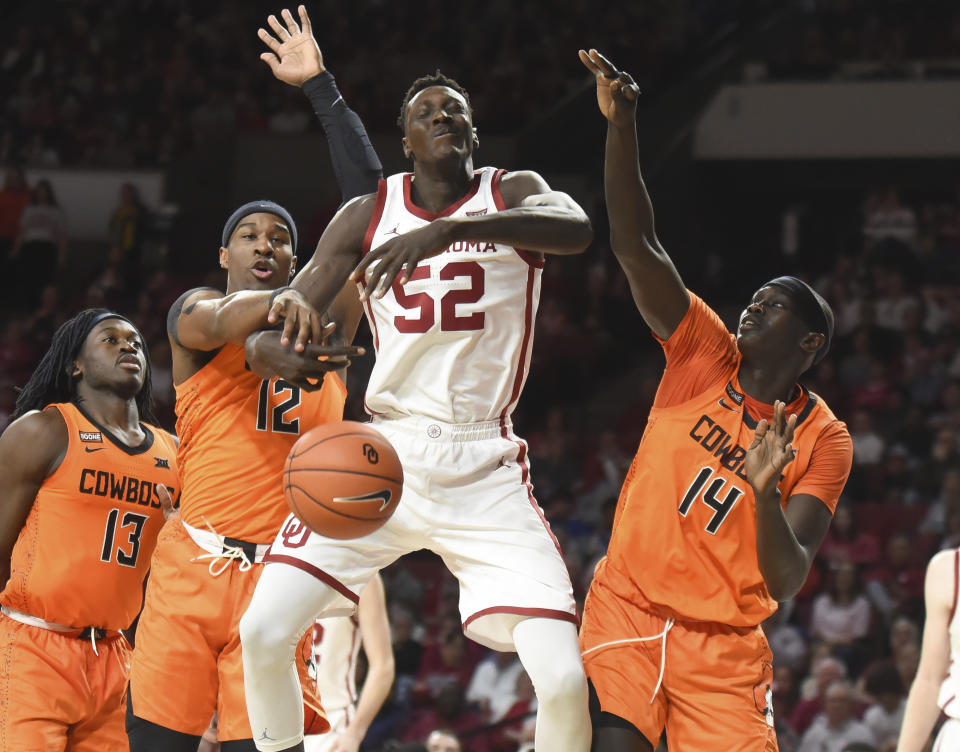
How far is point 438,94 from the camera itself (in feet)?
13.9

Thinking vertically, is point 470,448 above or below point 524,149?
below

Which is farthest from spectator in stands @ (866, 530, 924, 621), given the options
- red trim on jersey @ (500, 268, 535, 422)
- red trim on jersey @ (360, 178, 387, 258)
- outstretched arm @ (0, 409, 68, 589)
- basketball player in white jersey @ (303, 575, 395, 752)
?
outstretched arm @ (0, 409, 68, 589)

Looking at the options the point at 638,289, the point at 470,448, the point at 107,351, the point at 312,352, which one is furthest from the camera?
the point at 107,351

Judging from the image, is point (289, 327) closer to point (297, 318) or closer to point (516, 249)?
point (297, 318)

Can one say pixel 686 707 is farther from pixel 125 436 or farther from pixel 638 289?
pixel 125 436

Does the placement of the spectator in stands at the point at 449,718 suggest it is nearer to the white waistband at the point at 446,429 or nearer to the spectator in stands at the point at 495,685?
the spectator in stands at the point at 495,685

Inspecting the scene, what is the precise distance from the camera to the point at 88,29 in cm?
1791

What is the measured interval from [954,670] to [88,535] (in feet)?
10.2

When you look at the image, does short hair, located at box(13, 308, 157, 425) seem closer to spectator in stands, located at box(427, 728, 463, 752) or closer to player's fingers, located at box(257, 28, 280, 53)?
player's fingers, located at box(257, 28, 280, 53)

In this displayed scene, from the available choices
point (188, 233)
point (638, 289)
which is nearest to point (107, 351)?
point (638, 289)

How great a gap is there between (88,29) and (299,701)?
15.6 m

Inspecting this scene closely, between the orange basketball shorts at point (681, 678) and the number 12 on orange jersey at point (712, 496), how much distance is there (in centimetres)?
34

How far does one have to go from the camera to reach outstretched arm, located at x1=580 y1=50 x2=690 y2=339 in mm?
4211

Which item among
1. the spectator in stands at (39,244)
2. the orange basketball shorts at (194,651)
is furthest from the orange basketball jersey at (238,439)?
the spectator in stands at (39,244)
